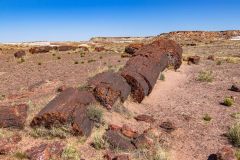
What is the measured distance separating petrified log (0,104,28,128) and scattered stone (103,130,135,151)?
3345 mm

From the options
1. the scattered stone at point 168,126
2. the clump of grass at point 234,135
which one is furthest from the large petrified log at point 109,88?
the clump of grass at point 234,135

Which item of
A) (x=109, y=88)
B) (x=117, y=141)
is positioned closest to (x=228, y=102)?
(x=109, y=88)

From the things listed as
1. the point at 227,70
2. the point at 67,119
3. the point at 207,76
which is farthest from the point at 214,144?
the point at 227,70

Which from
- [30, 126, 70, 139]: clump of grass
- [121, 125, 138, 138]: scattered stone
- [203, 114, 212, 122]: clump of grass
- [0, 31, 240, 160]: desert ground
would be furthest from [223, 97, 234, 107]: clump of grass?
[30, 126, 70, 139]: clump of grass

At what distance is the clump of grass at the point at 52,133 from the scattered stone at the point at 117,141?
5.20ft

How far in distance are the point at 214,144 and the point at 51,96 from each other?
26.6 ft

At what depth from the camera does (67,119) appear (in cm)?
1562

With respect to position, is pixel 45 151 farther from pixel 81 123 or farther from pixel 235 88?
pixel 235 88

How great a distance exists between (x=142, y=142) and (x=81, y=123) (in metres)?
2.49

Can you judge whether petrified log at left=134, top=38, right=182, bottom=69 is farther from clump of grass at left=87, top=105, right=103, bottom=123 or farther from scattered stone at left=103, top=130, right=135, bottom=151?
scattered stone at left=103, top=130, right=135, bottom=151

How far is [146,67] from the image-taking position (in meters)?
25.4

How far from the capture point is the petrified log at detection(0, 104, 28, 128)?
52.6 ft

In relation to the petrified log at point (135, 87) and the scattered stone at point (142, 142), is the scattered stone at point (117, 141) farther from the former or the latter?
the petrified log at point (135, 87)

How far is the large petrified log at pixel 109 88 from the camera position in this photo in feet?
62.3
